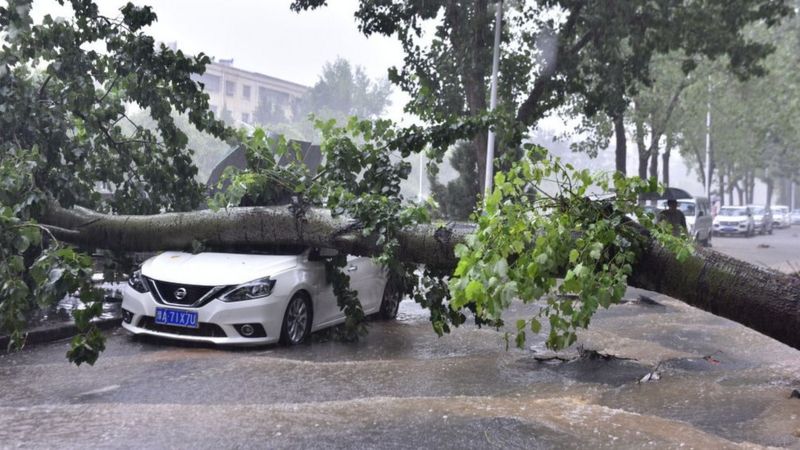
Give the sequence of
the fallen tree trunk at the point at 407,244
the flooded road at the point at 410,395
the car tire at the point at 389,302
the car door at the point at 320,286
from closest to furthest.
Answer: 1. the fallen tree trunk at the point at 407,244
2. the flooded road at the point at 410,395
3. the car door at the point at 320,286
4. the car tire at the point at 389,302

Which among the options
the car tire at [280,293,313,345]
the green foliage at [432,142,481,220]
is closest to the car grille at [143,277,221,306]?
the car tire at [280,293,313,345]

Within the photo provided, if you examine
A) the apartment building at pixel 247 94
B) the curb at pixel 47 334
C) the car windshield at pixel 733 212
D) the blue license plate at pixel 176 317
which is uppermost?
the apartment building at pixel 247 94

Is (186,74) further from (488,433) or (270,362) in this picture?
(488,433)

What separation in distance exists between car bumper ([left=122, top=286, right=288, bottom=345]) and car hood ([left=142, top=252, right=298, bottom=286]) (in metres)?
0.24

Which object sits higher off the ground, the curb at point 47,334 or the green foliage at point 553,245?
the green foliage at point 553,245

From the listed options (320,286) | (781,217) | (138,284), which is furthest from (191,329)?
(781,217)

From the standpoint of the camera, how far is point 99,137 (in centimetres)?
1006

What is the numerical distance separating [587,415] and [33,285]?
244 inches

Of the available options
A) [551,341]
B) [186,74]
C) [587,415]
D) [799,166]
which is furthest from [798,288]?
[799,166]

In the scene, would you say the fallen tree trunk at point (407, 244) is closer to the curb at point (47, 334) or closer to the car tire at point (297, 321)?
the car tire at point (297, 321)

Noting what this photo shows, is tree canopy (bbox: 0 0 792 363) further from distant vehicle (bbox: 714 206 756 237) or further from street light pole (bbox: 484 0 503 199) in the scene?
distant vehicle (bbox: 714 206 756 237)

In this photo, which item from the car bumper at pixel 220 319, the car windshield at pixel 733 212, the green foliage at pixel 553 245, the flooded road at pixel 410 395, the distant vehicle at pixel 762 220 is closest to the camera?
the green foliage at pixel 553 245

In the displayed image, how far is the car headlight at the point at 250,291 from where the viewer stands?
296 inches

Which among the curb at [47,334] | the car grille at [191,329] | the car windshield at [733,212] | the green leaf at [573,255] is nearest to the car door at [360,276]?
the car grille at [191,329]
